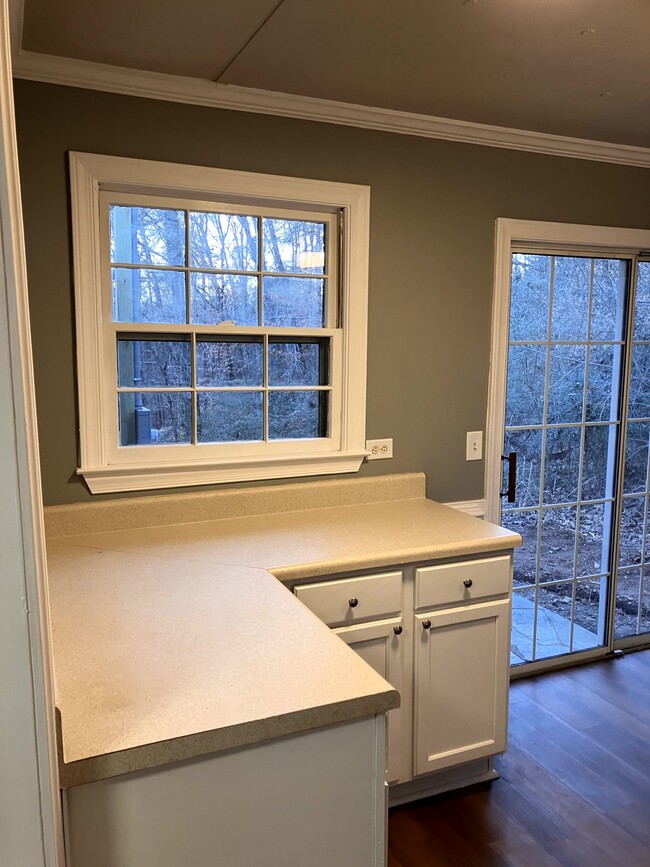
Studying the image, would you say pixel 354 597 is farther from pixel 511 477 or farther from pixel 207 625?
pixel 511 477

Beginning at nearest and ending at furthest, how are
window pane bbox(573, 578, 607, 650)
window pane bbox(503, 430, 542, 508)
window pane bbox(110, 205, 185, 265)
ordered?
window pane bbox(110, 205, 185, 265) → window pane bbox(503, 430, 542, 508) → window pane bbox(573, 578, 607, 650)

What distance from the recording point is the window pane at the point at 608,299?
3275mm

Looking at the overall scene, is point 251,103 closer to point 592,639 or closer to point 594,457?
point 594,457

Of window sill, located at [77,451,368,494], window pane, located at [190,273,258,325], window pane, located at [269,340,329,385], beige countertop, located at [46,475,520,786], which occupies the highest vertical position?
window pane, located at [190,273,258,325]

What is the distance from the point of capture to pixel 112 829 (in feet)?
3.84

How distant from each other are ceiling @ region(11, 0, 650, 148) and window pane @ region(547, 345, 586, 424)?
42.6 inches

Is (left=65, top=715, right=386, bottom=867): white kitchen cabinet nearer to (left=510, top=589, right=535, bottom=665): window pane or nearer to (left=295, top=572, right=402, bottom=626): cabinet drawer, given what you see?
(left=295, top=572, right=402, bottom=626): cabinet drawer

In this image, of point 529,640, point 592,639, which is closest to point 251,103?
point 529,640

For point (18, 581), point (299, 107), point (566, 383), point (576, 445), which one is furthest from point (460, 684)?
point (299, 107)

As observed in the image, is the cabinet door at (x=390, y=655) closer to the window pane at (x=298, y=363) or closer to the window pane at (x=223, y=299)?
the window pane at (x=298, y=363)

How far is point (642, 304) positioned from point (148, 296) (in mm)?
2468

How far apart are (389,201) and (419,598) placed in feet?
5.13

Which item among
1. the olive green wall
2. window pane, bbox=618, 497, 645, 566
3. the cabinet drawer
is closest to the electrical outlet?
the olive green wall

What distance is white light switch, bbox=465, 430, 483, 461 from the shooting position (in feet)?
9.92
